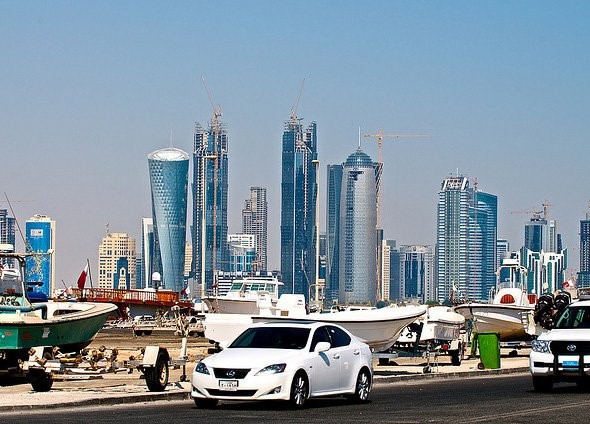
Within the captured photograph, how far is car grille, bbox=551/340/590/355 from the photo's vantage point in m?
28.0

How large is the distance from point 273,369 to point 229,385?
778 millimetres

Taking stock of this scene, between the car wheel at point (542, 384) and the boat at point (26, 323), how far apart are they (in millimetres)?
11398

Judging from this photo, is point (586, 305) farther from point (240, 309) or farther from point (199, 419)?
point (240, 309)

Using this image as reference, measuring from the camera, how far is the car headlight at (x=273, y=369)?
75.7 ft

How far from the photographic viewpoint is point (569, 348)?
28.1m

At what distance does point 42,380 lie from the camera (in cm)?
2802

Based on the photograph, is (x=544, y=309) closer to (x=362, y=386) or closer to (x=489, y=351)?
(x=489, y=351)

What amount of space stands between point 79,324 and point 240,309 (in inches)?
1200

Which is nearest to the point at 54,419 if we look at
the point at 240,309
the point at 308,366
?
the point at 308,366

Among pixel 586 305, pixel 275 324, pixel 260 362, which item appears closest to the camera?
pixel 260 362

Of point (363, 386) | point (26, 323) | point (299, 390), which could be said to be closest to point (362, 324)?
point (26, 323)

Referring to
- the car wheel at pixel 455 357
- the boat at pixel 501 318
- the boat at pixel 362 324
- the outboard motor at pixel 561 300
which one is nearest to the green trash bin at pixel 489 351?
the car wheel at pixel 455 357

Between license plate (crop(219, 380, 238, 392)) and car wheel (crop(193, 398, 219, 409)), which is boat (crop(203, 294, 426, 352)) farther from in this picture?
license plate (crop(219, 380, 238, 392))

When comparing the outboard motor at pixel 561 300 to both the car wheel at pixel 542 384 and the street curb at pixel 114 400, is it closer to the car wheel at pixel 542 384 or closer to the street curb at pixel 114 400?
the car wheel at pixel 542 384
